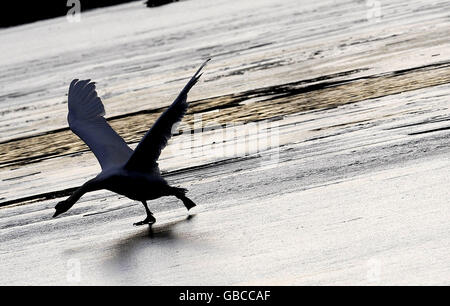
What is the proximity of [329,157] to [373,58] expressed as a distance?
9694 millimetres

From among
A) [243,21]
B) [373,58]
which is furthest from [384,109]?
[243,21]

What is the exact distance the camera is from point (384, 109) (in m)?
15.9

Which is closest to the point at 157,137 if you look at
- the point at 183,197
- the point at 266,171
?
the point at 183,197

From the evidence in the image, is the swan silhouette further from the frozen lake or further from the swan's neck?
the frozen lake

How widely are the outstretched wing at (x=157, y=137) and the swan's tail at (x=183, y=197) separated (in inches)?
10.8

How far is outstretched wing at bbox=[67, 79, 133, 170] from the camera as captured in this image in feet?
36.4

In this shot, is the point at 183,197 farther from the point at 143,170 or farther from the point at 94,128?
the point at 94,128

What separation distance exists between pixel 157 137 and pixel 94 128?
1461 millimetres

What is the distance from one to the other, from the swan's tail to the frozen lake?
0.13 meters

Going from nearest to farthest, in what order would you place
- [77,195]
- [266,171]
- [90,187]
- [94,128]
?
[90,187] < [77,195] < [94,128] < [266,171]

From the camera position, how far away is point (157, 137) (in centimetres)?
1054

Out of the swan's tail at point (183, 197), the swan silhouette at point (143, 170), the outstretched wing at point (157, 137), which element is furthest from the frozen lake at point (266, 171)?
the outstretched wing at point (157, 137)

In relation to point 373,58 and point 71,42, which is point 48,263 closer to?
point 373,58

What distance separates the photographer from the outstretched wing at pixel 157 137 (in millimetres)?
10430
